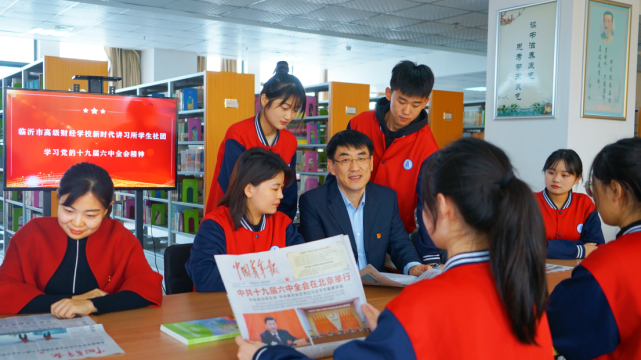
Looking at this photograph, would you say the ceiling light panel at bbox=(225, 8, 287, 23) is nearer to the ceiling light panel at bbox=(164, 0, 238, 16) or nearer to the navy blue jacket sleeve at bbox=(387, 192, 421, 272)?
the ceiling light panel at bbox=(164, 0, 238, 16)

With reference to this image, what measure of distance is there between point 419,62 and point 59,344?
10376 millimetres

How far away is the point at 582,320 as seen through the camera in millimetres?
1203

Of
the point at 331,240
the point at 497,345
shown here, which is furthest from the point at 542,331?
the point at 331,240

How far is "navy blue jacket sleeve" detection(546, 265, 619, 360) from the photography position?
1.18 metres

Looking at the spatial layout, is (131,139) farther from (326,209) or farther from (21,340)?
(21,340)

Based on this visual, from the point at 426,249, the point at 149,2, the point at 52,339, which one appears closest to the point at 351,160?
the point at 426,249

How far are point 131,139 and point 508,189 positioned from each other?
3087 mm

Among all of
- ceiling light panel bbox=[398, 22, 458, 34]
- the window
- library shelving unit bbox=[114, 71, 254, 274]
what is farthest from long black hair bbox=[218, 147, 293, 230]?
the window

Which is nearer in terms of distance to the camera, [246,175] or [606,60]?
[246,175]

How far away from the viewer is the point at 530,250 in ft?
2.87

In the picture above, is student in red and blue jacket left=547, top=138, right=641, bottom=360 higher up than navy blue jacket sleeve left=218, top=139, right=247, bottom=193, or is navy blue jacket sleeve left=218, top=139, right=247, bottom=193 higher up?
navy blue jacket sleeve left=218, top=139, right=247, bottom=193

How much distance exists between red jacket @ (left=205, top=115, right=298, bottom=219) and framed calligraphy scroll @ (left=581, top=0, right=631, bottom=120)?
2476 millimetres

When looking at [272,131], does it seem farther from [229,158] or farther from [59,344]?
[59,344]

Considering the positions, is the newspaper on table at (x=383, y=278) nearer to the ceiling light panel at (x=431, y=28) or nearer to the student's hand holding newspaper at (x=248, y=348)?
the student's hand holding newspaper at (x=248, y=348)
